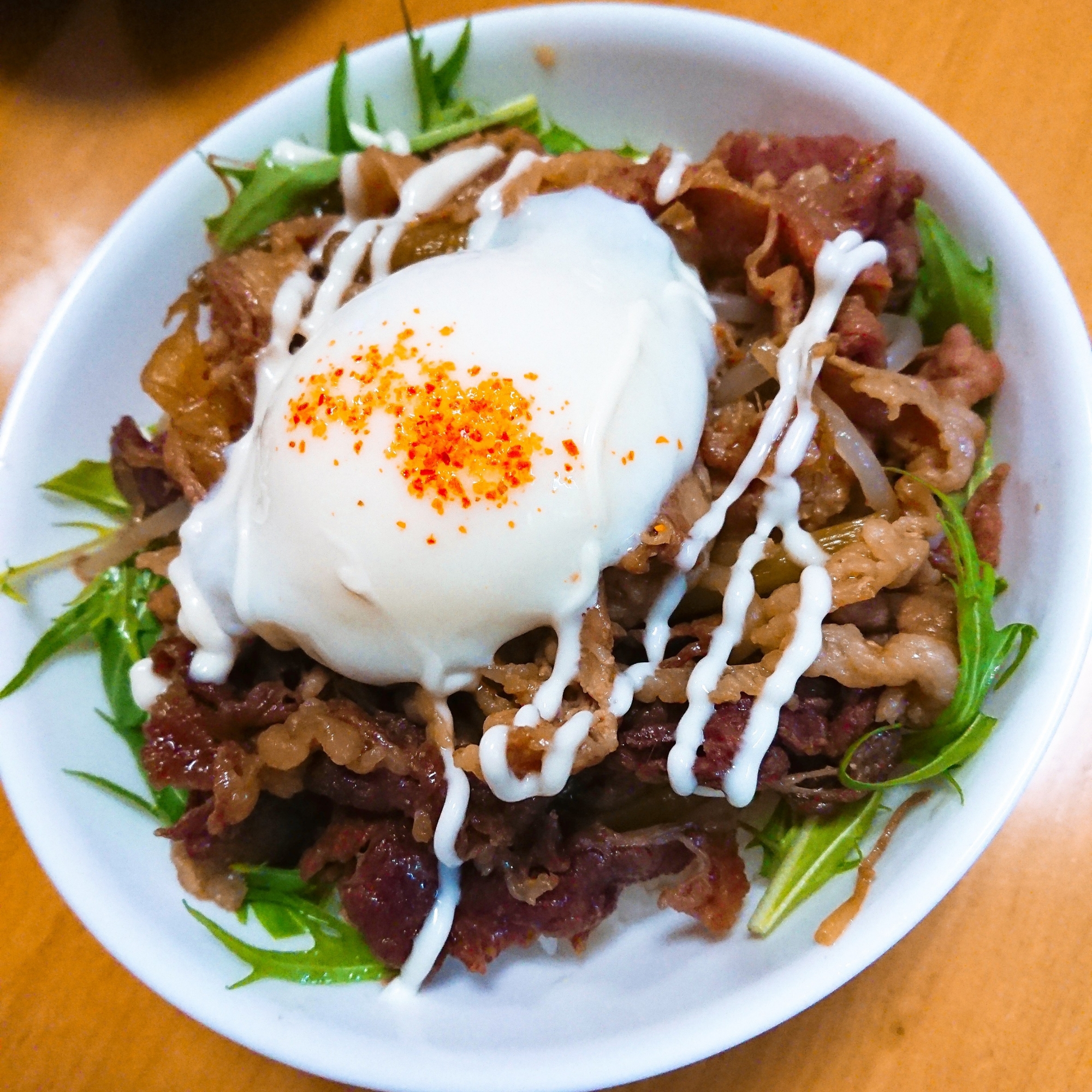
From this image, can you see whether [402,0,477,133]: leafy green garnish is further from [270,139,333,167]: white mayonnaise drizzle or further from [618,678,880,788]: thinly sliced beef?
[618,678,880,788]: thinly sliced beef

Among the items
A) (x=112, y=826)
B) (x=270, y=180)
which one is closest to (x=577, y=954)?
(x=112, y=826)

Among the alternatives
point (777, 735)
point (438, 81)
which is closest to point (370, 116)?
point (438, 81)

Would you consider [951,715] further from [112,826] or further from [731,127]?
[112,826]

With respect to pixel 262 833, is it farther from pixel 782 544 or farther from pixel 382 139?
pixel 382 139

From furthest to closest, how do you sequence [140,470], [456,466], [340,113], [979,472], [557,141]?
1. [557,141]
2. [340,113]
3. [140,470]
4. [979,472]
5. [456,466]

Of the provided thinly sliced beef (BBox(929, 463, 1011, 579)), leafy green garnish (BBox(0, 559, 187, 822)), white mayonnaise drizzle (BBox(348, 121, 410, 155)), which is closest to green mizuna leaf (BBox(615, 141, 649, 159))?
white mayonnaise drizzle (BBox(348, 121, 410, 155))

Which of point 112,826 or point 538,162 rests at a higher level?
point 538,162
